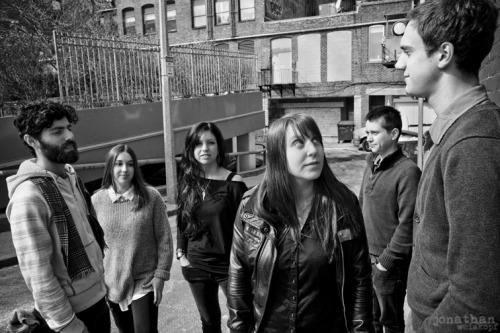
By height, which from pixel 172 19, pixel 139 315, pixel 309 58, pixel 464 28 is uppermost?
pixel 172 19

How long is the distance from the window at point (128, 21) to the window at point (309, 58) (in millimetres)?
13241

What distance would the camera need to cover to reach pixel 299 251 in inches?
80.3

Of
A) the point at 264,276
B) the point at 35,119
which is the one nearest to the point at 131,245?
the point at 35,119

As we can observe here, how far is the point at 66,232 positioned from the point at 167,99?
683 centimetres

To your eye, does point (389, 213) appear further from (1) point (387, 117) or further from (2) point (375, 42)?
(2) point (375, 42)

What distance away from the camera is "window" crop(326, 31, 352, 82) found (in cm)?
2623

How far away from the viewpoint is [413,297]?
1.55 m

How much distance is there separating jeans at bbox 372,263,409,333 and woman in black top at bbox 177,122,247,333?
1201 mm

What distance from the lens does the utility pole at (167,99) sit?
28.4ft

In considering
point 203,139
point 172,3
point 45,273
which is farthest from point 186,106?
point 172,3

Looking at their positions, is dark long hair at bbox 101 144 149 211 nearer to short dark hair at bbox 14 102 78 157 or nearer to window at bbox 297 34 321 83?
short dark hair at bbox 14 102 78 157

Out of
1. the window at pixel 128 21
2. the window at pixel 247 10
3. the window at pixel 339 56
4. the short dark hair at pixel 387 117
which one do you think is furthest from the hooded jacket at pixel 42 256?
the window at pixel 128 21

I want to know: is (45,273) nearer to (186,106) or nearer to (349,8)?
(186,106)

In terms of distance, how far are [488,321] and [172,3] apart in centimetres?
3197
